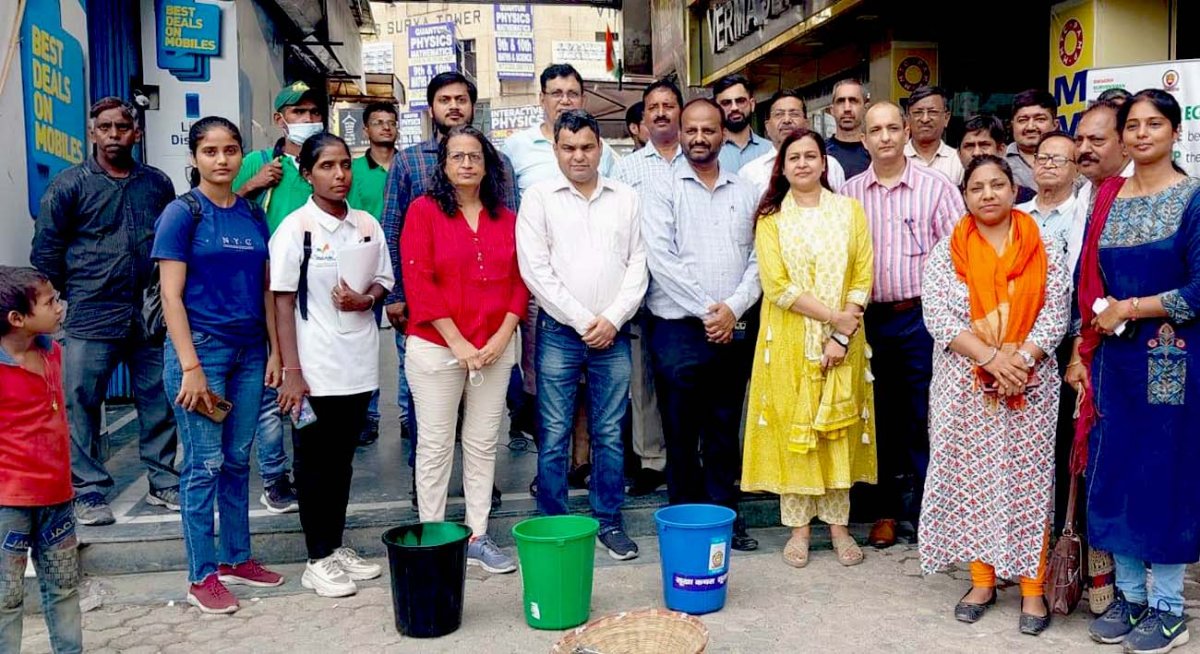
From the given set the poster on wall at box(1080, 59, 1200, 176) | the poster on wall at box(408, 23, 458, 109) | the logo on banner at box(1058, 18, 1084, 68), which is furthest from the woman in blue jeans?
the poster on wall at box(408, 23, 458, 109)

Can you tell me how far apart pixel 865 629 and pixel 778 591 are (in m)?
0.49

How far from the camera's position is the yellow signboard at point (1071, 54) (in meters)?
6.75

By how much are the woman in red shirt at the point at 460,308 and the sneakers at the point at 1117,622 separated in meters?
2.38

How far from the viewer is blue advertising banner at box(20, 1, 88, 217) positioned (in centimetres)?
507

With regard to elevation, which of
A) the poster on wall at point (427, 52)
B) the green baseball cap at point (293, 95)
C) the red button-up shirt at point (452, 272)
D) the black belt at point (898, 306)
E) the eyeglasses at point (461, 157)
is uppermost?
the poster on wall at point (427, 52)

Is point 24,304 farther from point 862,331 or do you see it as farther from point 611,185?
point 862,331

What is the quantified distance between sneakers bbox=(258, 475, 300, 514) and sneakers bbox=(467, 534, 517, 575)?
1.00 metres

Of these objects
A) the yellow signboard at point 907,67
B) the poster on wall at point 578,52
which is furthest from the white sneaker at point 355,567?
the poster on wall at point 578,52

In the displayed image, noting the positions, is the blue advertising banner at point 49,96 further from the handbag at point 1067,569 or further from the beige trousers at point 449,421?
the handbag at point 1067,569

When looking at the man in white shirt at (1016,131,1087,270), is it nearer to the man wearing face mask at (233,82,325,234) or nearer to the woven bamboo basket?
the woven bamboo basket

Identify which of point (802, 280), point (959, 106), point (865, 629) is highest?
point (959, 106)

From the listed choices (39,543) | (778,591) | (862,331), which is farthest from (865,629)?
(39,543)

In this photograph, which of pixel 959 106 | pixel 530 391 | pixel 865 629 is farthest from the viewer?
pixel 959 106

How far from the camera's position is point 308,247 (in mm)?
4168
